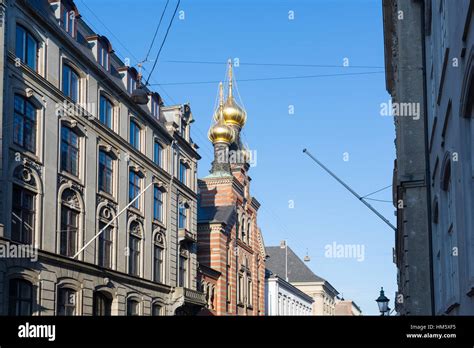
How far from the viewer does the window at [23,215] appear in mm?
26641

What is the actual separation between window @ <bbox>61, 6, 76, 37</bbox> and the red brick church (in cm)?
2304

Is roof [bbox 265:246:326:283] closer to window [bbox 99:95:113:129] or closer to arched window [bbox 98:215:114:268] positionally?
arched window [bbox 98:215:114:268]

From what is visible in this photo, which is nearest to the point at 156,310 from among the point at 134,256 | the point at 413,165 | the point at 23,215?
the point at 134,256

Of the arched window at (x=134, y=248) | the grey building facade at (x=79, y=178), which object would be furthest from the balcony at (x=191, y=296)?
the arched window at (x=134, y=248)

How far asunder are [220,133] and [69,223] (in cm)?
3780

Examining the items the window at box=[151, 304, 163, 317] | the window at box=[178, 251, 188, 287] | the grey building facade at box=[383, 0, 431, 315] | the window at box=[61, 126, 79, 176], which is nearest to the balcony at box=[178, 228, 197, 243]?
the window at box=[178, 251, 188, 287]

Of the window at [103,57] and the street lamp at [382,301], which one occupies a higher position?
the window at [103,57]

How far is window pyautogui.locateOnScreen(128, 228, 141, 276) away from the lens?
124ft

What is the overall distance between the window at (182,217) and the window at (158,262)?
3839 mm

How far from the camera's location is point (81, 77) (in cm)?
3294

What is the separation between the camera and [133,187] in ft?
127

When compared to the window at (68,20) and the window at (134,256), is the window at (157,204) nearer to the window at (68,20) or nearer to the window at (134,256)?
the window at (134,256)

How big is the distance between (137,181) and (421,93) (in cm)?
2294
